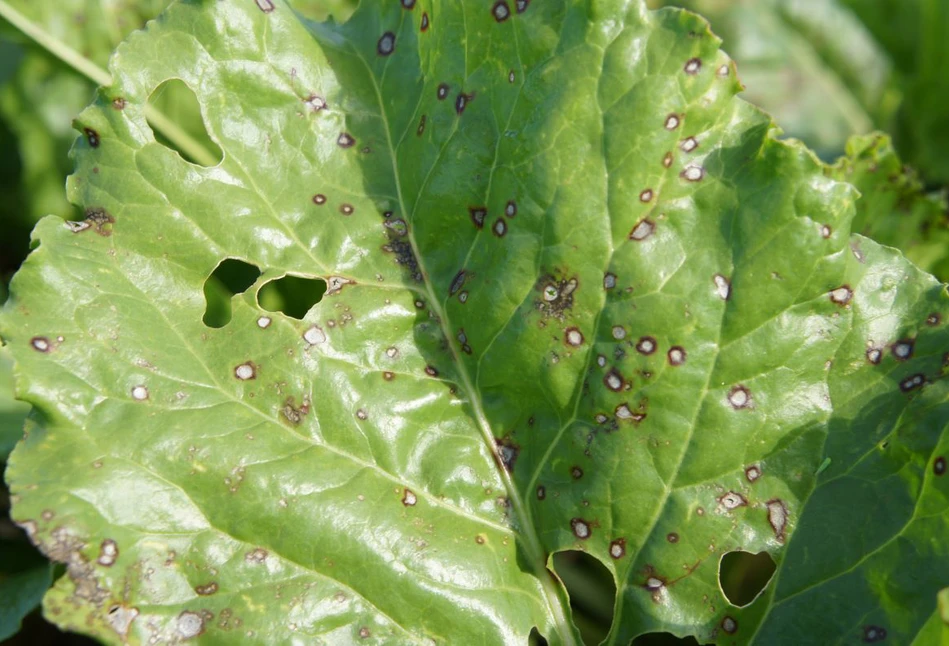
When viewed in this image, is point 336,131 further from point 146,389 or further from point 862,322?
point 862,322

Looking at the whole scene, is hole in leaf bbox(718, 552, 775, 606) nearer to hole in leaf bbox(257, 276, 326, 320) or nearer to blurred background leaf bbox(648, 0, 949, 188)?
hole in leaf bbox(257, 276, 326, 320)

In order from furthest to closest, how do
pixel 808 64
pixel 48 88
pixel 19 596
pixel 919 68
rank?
pixel 808 64 → pixel 919 68 → pixel 48 88 → pixel 19 596

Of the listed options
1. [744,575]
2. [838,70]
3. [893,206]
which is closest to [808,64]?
[838,70]

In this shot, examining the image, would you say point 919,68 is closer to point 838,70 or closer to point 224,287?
point 838,70

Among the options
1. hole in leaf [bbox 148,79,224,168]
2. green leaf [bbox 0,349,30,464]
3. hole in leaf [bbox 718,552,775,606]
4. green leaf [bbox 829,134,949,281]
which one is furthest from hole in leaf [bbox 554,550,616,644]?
hole in leaf [bbox 148,79,224,168]

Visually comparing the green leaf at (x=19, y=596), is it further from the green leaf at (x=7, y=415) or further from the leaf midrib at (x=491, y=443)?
the leaf midrib at (x=491, y=443)

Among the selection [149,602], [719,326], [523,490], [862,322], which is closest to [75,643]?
[149,602]
